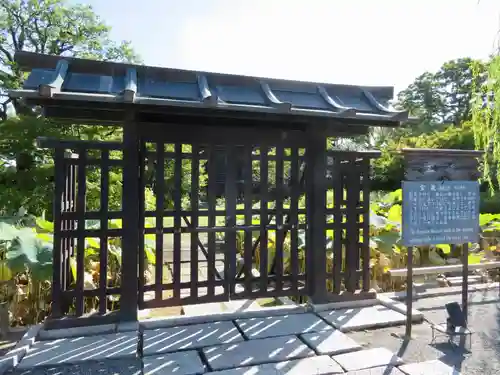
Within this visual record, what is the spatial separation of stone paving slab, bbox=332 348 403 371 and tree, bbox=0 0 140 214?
24.8 ft

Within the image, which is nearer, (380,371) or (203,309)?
(380,371)

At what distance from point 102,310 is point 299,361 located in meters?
2.18

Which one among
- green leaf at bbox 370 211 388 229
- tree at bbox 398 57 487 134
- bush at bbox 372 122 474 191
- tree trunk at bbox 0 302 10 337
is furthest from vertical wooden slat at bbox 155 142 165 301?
tree at bbox 398 57 487 134

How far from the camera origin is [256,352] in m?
3.40

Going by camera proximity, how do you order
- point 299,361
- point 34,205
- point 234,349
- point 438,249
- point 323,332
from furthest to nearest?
point 34,205 → point 438,249 → point 323,332 → point 234,349 → point 299,361

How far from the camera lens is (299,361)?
3.23m

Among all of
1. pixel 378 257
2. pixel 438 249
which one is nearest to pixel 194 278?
pixel 378 257

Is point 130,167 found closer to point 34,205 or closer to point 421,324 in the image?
point 421,324

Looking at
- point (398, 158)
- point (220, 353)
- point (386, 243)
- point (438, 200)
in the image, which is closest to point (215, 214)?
point (220, 353)

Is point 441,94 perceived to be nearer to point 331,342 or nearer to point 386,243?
point 386,243

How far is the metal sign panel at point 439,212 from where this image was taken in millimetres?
3922

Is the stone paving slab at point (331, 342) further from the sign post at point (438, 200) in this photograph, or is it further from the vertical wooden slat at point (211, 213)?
the vertical wooden slat at point (211, 213)

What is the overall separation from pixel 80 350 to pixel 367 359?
8.84ft

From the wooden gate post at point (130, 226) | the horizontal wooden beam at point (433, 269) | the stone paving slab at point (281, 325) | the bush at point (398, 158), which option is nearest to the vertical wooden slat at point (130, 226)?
the wooden gate post at point (130, 226)
